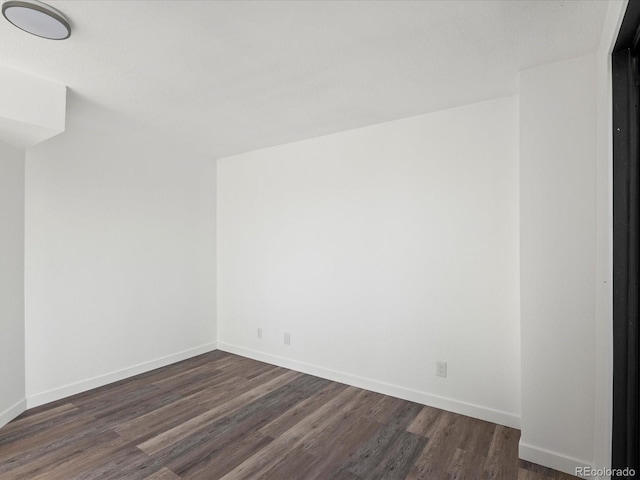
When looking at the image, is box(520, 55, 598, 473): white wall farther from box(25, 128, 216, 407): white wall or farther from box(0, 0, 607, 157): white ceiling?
box(25, 128, 216, 407): white wall

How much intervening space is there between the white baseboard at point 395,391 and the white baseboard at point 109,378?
0.62 metres

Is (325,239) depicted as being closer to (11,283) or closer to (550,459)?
(550,459)

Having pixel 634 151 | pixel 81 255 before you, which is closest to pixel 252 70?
pixel 634 151

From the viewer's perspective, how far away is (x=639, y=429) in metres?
1.63

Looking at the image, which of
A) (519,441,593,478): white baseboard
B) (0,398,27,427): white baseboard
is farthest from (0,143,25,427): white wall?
(519,441,593,478): white baseboard

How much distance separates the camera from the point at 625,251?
1.69 meters

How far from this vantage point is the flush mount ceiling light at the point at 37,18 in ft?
5.00

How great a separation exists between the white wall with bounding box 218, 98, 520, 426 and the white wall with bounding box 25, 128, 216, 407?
1.93ft

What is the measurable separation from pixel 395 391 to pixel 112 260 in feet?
10.0

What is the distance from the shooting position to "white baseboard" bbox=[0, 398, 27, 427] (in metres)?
2.53

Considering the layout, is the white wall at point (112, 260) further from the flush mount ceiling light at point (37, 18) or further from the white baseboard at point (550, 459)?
the white baseboard at point (550, 459)

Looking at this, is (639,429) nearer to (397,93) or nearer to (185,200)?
(397,93)

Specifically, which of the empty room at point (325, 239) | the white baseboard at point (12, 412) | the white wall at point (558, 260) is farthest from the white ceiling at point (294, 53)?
the white baseboard at point (12, 412)

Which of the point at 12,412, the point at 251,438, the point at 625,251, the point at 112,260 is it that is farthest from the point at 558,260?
the point at 12,412
